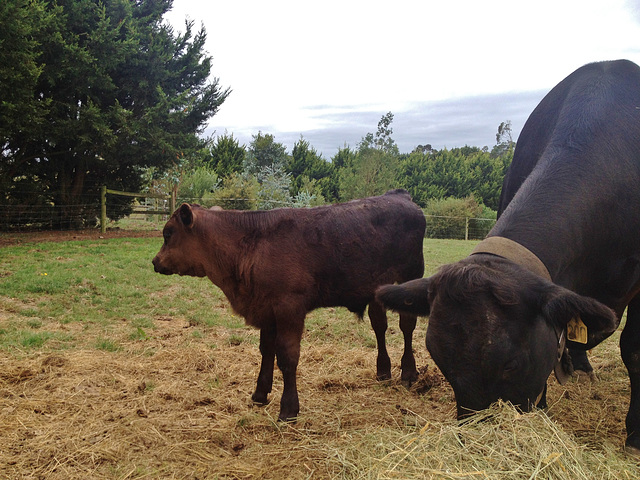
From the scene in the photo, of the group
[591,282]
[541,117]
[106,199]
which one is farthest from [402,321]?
[106,199]

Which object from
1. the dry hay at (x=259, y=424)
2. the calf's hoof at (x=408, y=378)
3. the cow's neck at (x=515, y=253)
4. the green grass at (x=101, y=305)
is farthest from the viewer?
the green grass at (x=101, y=305)

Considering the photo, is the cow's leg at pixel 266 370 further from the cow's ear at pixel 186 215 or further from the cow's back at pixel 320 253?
the cow's ear at pixel 186 215

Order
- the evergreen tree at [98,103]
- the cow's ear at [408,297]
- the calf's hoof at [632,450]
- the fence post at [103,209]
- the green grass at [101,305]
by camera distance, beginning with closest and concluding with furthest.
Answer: the cow's ear at [408,297]
the calf's hoof at [632,450]
the green grass at [101,305]
the evergreen tree at [98,103]
the fence post at [103,209]

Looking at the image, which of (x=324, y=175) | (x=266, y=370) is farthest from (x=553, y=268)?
(x=324, y=175)

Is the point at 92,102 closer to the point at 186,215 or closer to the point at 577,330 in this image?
the point at 186,215

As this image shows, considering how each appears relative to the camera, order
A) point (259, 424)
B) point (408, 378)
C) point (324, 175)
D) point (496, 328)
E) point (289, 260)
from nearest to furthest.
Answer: point (496, 328)
point (259, 424)
point (289, 260)
point (408, 378)
point (324, 175)

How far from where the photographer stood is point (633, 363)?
3660mm

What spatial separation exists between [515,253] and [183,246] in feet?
10.6

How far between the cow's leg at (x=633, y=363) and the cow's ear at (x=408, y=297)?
1951 millimetres

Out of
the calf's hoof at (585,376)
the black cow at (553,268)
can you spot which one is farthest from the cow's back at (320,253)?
the calf's hoof at (585,376)

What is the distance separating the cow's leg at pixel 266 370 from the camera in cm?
454

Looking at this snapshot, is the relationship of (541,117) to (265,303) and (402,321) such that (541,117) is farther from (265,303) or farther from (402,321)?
(265,303)

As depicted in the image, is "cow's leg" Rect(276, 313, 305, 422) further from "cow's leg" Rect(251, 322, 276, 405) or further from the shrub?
the shrub

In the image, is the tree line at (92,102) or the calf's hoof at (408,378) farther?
the tree line at (92,102)
